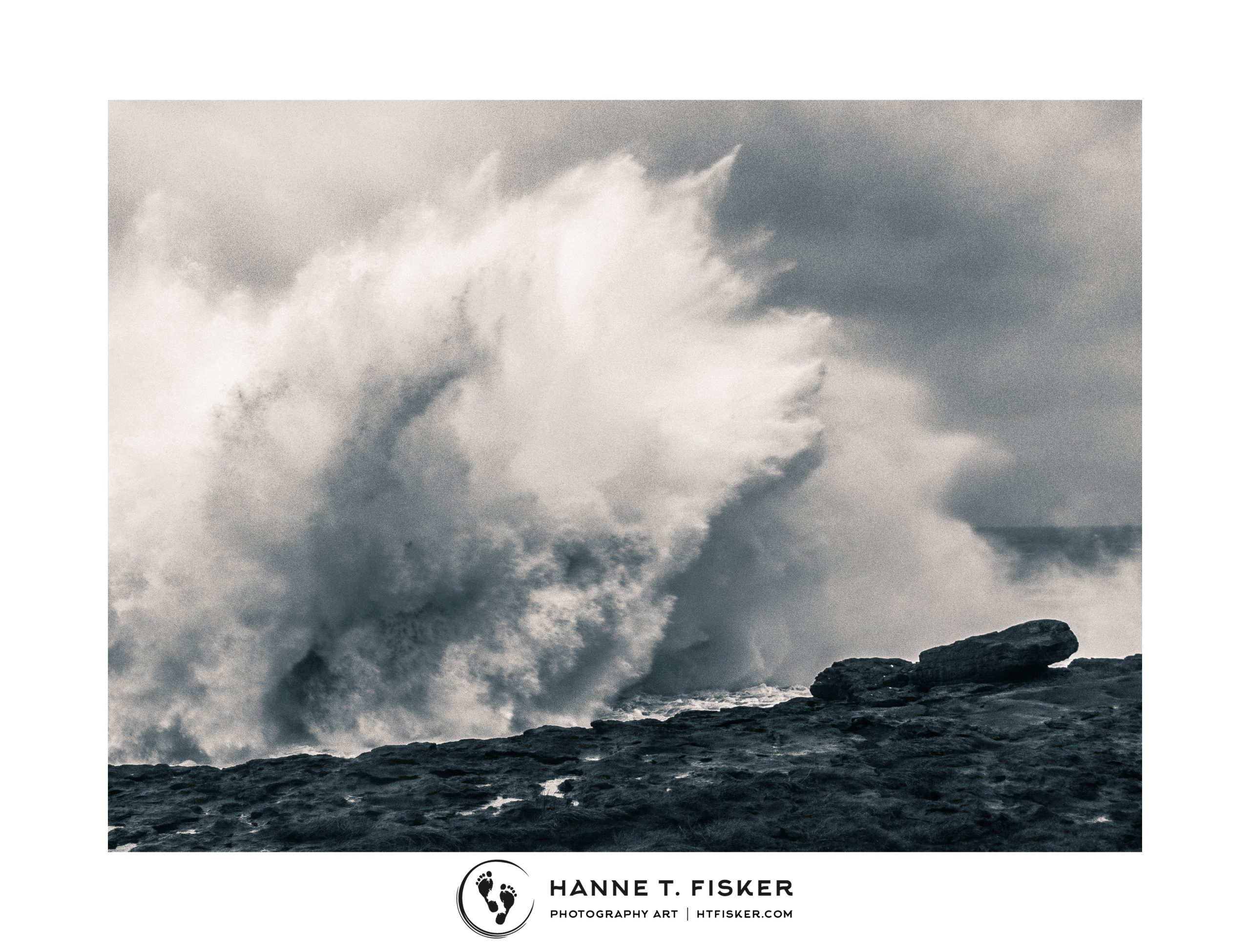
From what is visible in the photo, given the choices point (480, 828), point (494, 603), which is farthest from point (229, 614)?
point (480, 828)

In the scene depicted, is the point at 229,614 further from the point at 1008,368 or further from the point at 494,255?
the point at 1008,368

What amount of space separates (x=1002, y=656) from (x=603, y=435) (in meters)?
5.06

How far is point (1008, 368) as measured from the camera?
9414mm

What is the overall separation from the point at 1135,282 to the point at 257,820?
10.3 metres
